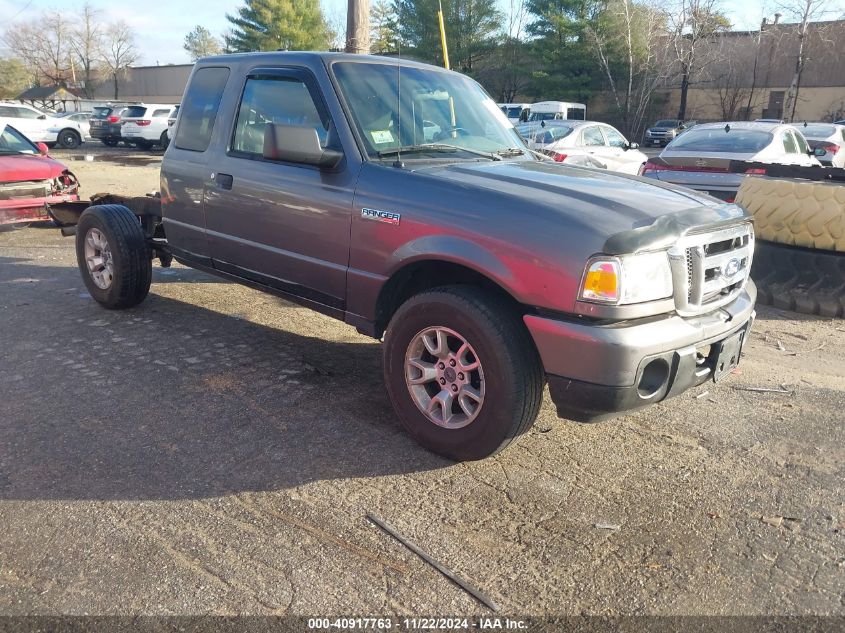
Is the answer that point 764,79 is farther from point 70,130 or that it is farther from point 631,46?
point 70,130

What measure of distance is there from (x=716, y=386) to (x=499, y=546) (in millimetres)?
2519

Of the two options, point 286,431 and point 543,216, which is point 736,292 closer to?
point 543,216

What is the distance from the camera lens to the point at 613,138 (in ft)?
49.0

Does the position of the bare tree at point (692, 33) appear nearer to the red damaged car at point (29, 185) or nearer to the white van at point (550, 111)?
the white van at point (550, 111)

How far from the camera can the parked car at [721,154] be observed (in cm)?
833

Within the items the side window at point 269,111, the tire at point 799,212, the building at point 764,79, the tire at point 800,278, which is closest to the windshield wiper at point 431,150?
the side window at point 269,111

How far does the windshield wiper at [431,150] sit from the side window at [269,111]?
40 cm

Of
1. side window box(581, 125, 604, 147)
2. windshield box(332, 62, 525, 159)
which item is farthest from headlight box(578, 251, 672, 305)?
side window box(581, 125, 604, 147)

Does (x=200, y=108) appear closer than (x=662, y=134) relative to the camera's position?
Yes

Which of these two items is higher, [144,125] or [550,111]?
[550,111]

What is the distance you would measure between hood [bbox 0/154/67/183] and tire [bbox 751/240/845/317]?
8.76 metres

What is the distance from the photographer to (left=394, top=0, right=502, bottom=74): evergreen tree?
139 feet

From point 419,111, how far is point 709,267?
6.46 feet

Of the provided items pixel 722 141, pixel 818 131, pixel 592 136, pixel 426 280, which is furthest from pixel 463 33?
pixel 426 280
